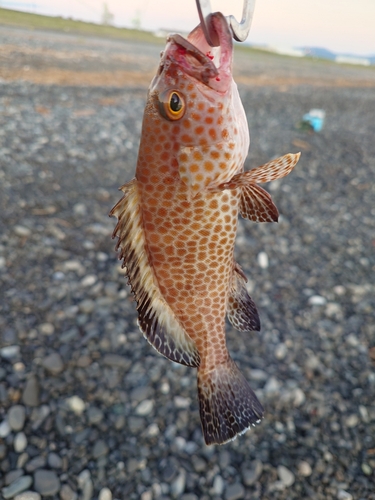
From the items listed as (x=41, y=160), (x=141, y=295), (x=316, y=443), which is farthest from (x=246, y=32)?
(x=41, y=160)

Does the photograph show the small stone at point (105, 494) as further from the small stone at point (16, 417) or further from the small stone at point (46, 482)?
the small stone at point (16, 417)

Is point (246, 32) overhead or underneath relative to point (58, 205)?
overhead

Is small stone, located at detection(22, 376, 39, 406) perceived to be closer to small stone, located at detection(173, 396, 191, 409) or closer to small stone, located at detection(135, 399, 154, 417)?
small stone, located at detection(135, 399, 154, 417)

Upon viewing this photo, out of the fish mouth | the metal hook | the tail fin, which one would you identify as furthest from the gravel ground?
the metal hook

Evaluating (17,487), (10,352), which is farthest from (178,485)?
(10,352)

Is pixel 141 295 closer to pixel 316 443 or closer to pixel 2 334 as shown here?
pixel 316 443

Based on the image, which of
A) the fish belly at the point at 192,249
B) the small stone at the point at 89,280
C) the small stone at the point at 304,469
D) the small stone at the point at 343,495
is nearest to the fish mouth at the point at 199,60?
the fish belly at the point at 192,249

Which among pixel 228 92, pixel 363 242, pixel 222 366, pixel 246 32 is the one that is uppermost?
pixel 246 32
